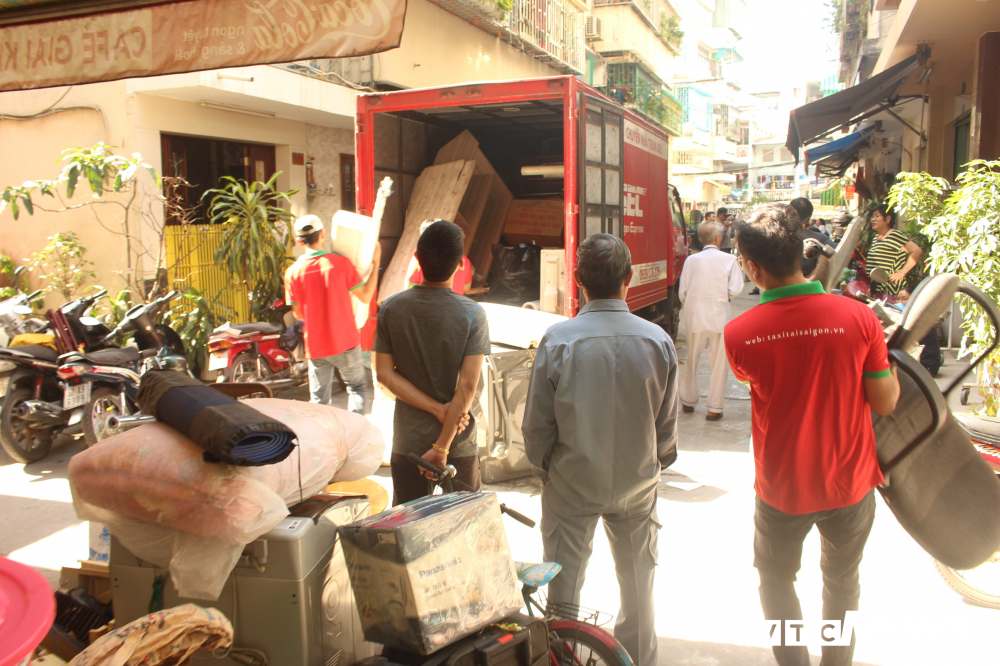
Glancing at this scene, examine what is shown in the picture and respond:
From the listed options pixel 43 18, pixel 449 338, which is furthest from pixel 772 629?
pixel 43 18

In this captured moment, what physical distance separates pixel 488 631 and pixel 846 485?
129cm

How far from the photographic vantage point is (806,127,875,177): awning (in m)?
15.6

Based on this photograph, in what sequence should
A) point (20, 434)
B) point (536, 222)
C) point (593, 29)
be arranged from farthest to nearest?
point (593, 29), point (536, 222), point (20, 434)

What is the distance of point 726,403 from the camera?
7398 millimetres

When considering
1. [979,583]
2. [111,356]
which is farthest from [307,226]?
[979,583]

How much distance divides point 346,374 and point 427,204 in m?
Answer: 3.43

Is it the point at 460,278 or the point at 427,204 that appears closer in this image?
the point at 460,278

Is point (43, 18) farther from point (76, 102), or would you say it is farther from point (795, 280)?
point (76, 102)

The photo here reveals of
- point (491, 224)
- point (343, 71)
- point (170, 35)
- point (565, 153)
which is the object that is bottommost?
point (491, 224)

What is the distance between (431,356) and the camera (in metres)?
2.91

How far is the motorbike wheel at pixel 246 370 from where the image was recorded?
7.07m

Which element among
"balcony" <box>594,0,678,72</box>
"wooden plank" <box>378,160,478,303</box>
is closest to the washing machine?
"wooden plank" <box>378,160,478,303</box>

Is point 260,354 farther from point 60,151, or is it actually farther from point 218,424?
point 218,424

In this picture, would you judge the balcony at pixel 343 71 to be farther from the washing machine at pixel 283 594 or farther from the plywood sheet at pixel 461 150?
the washing machine at pixel 283 594
